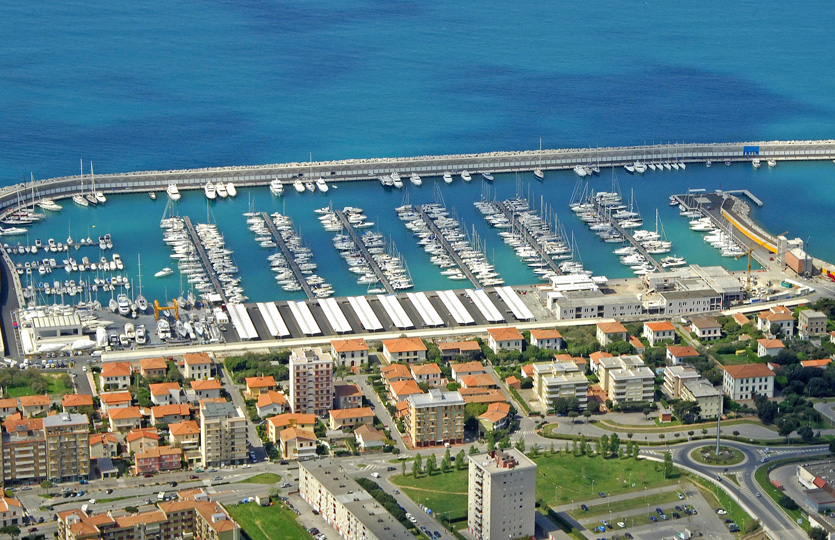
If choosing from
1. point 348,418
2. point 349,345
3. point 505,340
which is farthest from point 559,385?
point 349,345

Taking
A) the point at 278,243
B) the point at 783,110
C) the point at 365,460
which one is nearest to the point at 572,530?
the point at 365,460

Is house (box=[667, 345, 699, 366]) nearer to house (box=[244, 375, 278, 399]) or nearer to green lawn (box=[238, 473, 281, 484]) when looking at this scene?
house (box=[244, 375, 278, 399])

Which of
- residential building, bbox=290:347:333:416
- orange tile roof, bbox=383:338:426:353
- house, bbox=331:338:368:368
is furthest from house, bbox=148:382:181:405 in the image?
orange tile roof, bbox=383:338:426:353

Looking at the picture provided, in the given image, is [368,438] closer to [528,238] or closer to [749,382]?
[749,382]

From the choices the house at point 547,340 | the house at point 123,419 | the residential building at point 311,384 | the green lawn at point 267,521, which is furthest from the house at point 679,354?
the house at point 123,419

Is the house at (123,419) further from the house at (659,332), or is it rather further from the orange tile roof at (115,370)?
the house at (659,332)

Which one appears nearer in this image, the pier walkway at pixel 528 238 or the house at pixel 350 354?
the house at pixel 350 354

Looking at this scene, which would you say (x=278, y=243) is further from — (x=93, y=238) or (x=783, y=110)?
(x=783, y=110)
